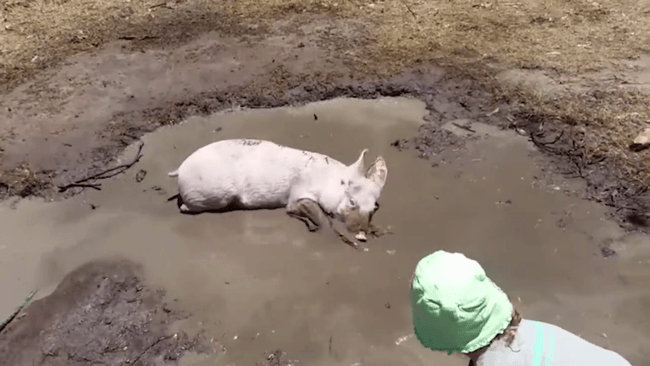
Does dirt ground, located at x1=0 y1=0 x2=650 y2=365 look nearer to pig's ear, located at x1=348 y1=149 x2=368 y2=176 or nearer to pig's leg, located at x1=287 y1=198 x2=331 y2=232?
pig's ear, located at x1=348 y1=149 x2=368 y2=176

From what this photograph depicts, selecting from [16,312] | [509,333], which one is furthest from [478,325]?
[16,312]

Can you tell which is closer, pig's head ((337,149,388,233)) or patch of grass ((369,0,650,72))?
pig's head ((337,149,388,233))

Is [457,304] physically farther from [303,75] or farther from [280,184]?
[303,75]

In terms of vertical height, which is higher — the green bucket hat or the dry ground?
the green bucket hat

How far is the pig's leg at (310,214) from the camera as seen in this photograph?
4570 mm

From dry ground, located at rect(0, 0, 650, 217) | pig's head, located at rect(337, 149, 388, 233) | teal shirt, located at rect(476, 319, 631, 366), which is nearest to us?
teal shirt, located at rect(476, 319, 631, 366)

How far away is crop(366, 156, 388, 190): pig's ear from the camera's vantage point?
4746 mm

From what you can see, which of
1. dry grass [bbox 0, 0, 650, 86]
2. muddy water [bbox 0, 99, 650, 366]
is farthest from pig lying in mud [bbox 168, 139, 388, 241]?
dry grass [bbox 0, 0, 650, 86]

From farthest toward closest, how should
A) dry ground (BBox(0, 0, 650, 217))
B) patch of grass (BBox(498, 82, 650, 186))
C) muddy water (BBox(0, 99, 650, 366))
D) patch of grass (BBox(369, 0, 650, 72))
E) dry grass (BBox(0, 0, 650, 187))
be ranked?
1. patch of grass (BBox(369, 0, 650, 72))
2. dry grass (BBox(0, 0, 650, 187))
3. dry ground (BBox(0, 0, 650, 217))
4. patch of grass (BBox(498, 82, 650, 186))
5. muddy water (BBox(0, 99, 650, 366))

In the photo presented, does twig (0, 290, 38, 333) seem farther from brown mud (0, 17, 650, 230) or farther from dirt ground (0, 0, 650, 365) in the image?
brown mud (0, 17, 650, 230)

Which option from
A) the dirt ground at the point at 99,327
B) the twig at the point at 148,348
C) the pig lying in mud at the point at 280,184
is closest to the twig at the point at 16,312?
the dirt ground at the point at 99,327

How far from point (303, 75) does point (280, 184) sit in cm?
185

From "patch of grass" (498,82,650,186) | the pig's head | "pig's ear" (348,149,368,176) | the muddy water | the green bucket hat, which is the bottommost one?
the muddy water

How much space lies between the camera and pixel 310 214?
459 cm
